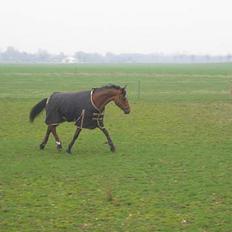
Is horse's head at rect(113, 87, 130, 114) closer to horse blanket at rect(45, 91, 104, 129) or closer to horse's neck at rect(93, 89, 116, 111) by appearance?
horse's neck at rect(93, 89, 116, 111)

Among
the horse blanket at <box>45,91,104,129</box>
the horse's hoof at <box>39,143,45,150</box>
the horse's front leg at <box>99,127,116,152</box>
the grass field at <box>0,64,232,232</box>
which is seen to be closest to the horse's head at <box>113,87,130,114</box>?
the horse blanket at <box>45,91,104,129</box>

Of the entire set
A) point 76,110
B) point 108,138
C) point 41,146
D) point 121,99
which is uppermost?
point 121,99

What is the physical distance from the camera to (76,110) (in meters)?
12.0

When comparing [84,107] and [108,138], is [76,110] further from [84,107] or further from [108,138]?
[108,138]

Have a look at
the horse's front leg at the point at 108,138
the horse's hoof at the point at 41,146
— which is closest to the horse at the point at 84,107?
the horse's front leg at the point at 108,138

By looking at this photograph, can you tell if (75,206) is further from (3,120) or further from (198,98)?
(198,98)

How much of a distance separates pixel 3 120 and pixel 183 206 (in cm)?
1198

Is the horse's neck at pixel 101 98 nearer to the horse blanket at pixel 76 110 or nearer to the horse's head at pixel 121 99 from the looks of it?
the horse blanket at pixel 76 110

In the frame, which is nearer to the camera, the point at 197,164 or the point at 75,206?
the point at 75,206

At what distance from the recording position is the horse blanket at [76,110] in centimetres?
1196

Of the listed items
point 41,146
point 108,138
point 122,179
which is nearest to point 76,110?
point 108,138

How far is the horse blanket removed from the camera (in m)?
12.0

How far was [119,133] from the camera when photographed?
51.8ft

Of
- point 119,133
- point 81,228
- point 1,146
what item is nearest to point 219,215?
point 81,228
